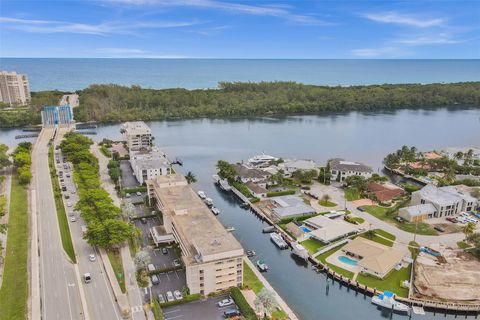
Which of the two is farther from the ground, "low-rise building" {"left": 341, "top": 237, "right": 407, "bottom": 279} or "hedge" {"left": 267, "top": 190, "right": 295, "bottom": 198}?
"hedge" {"left": 267, "top": 190, "right": 295, "bottom": 198}

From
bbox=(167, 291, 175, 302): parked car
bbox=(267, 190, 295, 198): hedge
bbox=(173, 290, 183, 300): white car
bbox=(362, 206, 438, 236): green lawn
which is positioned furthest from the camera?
bbox=(267, 190, 295, 198): hedge

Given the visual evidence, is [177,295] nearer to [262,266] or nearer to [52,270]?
[262,266]

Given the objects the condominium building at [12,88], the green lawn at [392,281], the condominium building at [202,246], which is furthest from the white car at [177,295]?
Answer: the condominium building at [12,88]

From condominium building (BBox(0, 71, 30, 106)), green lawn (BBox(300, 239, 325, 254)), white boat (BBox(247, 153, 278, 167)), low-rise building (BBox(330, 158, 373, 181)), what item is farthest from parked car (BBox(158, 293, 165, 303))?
condominium building (BBox(0, 71, 30, 106))

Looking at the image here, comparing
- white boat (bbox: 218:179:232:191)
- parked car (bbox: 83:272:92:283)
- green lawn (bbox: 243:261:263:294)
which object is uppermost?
white boat (bbox: 218:179:232:191)

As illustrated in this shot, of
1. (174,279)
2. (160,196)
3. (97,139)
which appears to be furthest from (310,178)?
(97,139)

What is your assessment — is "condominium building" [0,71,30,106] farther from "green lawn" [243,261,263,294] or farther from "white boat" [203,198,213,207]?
"green lawn" [243,261,263,294]
